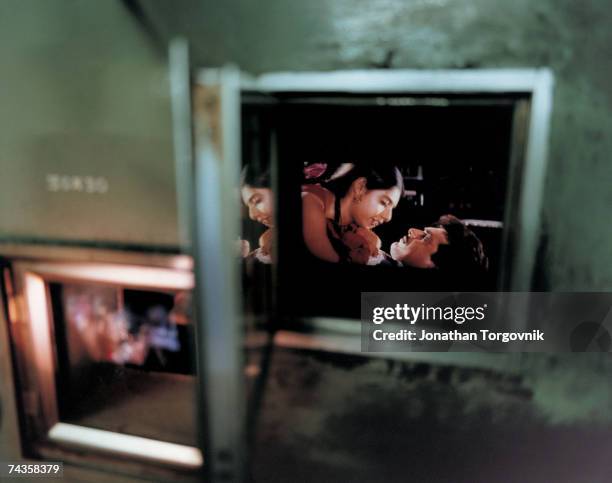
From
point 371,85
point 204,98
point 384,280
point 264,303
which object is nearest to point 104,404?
point 264,303

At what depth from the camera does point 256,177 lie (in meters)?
2.06

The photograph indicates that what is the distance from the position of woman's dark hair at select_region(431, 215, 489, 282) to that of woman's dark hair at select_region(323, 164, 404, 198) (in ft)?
0.99

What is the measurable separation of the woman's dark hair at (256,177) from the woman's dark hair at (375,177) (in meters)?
0.37

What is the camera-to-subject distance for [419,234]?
2102 millimetres

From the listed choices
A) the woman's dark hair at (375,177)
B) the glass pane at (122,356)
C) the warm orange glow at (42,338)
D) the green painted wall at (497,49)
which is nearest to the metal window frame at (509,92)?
the green painted wall at (497,49)

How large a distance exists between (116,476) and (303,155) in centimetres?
207

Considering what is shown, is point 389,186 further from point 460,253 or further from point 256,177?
point 256,177

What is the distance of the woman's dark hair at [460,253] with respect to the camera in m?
2.07

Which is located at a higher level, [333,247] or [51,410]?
[333,247]

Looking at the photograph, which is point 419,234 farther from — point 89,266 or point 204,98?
point 89,266

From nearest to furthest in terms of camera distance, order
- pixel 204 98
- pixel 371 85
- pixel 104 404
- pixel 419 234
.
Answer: pixel 204 98
pixel 371 85
pixel 419 234
pixel 104 404

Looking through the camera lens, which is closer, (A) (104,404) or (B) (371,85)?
(B) (371,85)

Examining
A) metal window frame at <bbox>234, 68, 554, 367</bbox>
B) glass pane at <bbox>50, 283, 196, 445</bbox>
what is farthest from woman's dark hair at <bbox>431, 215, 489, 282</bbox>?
glass pane at <bbox>50, 283, 196, 445</bbox>

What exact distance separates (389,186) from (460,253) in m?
0.50
